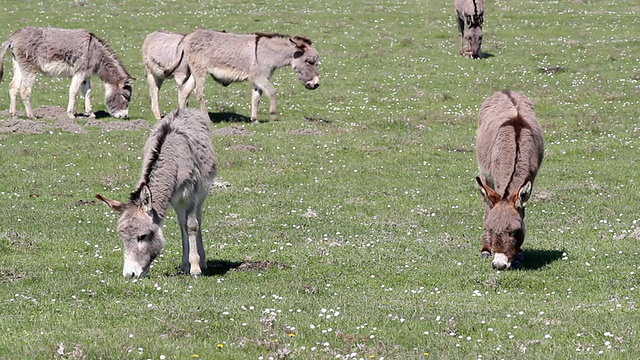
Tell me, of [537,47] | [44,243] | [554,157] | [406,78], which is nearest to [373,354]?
[44,243]

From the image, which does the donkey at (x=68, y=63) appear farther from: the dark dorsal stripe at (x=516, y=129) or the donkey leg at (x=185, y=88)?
the dark dorsal stripe at (x=516, y=129)

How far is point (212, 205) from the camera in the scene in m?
19.0

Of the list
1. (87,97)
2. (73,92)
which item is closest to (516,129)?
(73,92)

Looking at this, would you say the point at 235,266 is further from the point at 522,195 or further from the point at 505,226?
the point at 522,195

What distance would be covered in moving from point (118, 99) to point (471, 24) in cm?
1756

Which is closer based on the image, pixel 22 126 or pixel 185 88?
pixel 22 126

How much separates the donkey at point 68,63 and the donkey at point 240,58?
82.4 inches

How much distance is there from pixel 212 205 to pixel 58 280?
6776 millimetres

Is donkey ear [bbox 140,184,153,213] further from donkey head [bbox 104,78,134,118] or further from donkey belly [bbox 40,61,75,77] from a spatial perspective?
donkey belly [bbox 40,61,75,77]

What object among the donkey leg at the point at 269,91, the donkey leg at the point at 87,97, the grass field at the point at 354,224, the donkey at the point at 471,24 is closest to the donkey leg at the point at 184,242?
the grass field at the point at 354,224

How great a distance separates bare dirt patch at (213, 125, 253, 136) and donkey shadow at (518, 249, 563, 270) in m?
12.6

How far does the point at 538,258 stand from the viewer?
1403 cm

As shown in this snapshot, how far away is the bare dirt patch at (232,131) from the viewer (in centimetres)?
2525

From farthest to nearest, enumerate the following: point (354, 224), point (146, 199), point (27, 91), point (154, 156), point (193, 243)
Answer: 1. point (27, 91)
2. point (354, 224)
3. point (193, 243)
4. point (154, 156)
5. point (146, 199)
